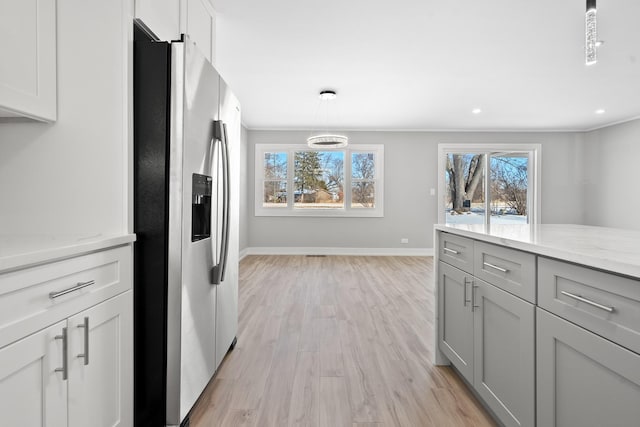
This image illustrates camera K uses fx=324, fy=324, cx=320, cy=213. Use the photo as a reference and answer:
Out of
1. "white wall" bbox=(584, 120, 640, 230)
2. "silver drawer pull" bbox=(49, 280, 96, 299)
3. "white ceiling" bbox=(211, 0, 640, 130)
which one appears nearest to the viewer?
"silver drawer pull" bbox=(49, 280, 96, 299)

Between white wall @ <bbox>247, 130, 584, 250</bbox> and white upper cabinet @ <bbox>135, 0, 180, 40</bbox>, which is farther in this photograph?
white wall @ <bbox>247, 130, 584, 250</bbox>

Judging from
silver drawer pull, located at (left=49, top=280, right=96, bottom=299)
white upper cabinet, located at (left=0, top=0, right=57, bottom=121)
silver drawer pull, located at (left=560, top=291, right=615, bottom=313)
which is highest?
white upper cabinet, located at (left=0, top=0, right=57, bottom=121)

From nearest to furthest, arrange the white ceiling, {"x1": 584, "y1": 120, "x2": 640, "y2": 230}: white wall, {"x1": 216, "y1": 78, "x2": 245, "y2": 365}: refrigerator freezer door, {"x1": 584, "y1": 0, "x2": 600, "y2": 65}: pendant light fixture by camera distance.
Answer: {"x1": 584, "y1": 0, "x2": 600, "y2": 65}: pendant light fixture < {"x1": 216, "y1": 78, "x2": 245, "y2": 365}: refrigerator freezer door < the white ceiling < {"x1": 584, "y1": 120, "x2": 640, "y2": 230}: white wall

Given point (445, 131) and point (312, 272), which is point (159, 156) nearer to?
point (312, 272)

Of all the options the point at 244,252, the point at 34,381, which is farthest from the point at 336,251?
the point at 34,381

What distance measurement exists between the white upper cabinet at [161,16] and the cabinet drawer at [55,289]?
3.58 feet

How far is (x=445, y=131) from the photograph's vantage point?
A: 666 cm

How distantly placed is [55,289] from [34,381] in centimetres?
24

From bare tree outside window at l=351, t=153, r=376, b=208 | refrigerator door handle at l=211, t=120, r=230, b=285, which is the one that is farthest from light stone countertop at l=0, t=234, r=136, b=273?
bare tree outside window at l=351, t=153, r=376, b=208

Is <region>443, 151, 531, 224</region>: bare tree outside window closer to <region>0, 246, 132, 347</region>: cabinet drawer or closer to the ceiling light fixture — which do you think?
the ceiling light fixture

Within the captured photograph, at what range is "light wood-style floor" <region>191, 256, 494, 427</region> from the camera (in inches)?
61.8

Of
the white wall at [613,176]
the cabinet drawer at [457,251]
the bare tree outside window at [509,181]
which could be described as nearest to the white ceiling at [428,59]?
the white wall at [613,176]

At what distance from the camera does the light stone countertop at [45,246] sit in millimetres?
800

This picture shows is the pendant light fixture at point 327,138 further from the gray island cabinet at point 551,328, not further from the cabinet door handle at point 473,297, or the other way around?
the cabinet door handle at point 473,297
